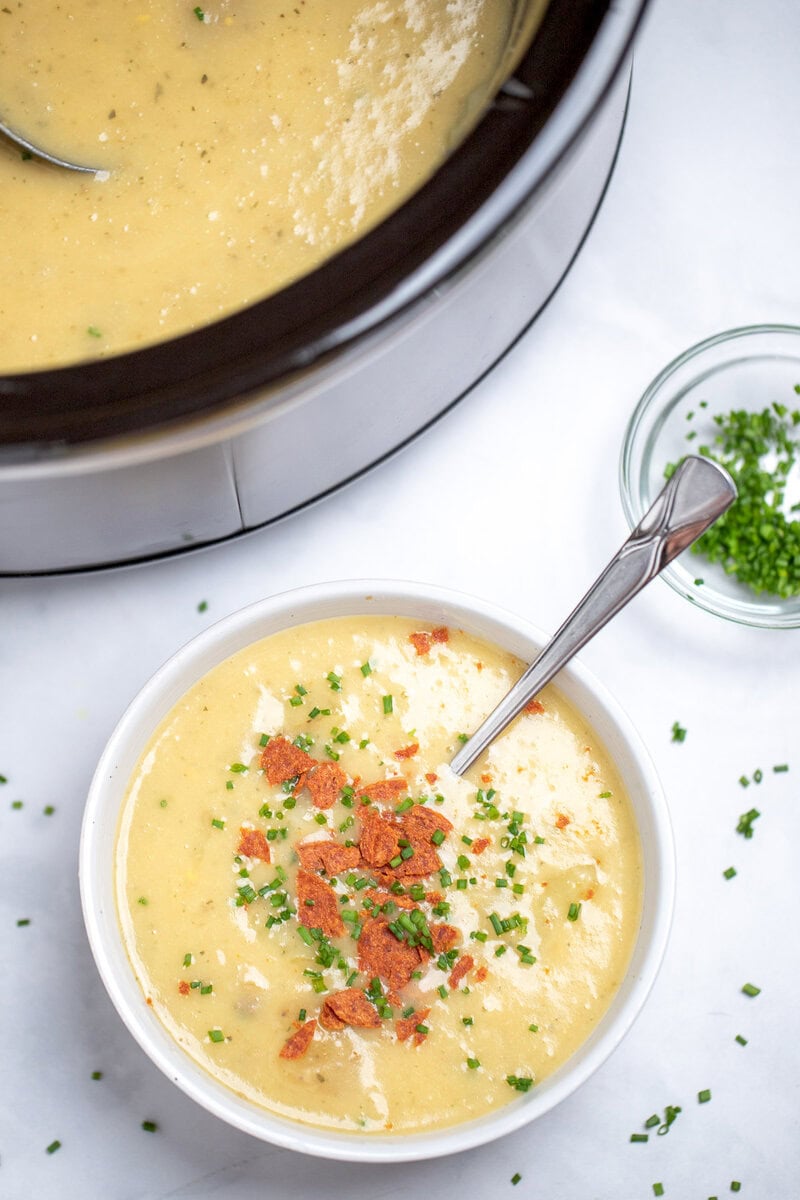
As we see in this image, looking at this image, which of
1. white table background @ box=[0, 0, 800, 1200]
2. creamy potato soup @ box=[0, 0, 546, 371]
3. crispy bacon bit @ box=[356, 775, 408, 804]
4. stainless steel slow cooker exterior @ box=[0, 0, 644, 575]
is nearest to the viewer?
stainless steel slow cooker exterior @ box=[0, 0, 644, 575]

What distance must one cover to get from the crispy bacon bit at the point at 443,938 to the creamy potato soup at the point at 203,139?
2.63ft

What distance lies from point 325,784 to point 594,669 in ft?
1.49

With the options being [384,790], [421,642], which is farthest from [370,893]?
[421,642]

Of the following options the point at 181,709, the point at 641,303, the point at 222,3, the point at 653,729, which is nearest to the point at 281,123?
the point at 222,3

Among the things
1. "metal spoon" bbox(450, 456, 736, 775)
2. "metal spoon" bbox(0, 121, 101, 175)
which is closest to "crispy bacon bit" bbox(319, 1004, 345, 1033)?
"metal spoon" bbox(450, 456, 736, 775)

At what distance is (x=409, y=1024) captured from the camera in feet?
5.07

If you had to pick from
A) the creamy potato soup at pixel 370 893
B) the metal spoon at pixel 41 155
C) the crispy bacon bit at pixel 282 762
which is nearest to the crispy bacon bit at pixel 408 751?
the creamy potato soup at pixel 370 893

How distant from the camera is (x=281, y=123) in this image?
1.57m

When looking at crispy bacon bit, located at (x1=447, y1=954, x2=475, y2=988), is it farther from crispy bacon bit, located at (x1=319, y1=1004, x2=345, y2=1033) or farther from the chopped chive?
the chopped chive

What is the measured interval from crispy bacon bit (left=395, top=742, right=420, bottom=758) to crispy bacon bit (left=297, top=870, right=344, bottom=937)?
187 mm

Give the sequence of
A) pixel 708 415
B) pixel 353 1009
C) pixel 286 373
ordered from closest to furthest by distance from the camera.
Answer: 1. pixel 286 373
2. pixel 353 1009
3. pixel 708 415

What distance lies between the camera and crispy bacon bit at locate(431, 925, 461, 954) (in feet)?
5.07

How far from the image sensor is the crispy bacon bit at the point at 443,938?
155 cm

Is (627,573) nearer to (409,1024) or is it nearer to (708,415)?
(708,415)
